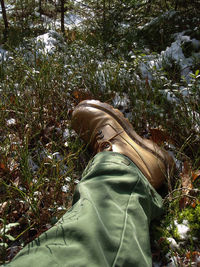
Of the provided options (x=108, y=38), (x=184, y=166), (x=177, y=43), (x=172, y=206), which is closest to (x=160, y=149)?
(x=184, y=166)

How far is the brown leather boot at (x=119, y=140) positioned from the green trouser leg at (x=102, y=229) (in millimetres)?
354

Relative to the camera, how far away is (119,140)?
5.94 ft

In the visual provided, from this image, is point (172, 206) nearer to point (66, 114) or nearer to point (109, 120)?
point (109, 120)

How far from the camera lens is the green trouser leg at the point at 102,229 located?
0.85 meters

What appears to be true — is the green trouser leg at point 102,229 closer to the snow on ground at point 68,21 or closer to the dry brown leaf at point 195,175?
the dry brown leaf at point 195,175

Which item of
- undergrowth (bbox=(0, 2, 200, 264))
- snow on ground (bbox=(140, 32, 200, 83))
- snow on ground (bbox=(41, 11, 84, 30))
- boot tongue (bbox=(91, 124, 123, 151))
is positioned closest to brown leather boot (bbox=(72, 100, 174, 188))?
boot tongue (bbox=(91, 124, 123, 151))

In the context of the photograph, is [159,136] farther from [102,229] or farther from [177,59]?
[177,59]

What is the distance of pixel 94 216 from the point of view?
38.8 inches

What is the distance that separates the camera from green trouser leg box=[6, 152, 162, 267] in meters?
0.85

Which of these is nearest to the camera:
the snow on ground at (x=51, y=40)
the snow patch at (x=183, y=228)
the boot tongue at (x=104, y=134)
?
the snow patch at (x=183, y=228)

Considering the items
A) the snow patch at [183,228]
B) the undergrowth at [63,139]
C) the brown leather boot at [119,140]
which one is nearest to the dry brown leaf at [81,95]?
the undergrowth at [63,139]

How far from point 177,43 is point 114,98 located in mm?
1335

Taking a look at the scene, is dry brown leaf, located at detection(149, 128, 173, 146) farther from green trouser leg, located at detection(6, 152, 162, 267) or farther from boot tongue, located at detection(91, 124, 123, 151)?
green trouser leg, located at detection(6, 152, 162, 267)

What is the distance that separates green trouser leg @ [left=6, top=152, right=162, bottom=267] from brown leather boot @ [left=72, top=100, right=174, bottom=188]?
1.16 ft
